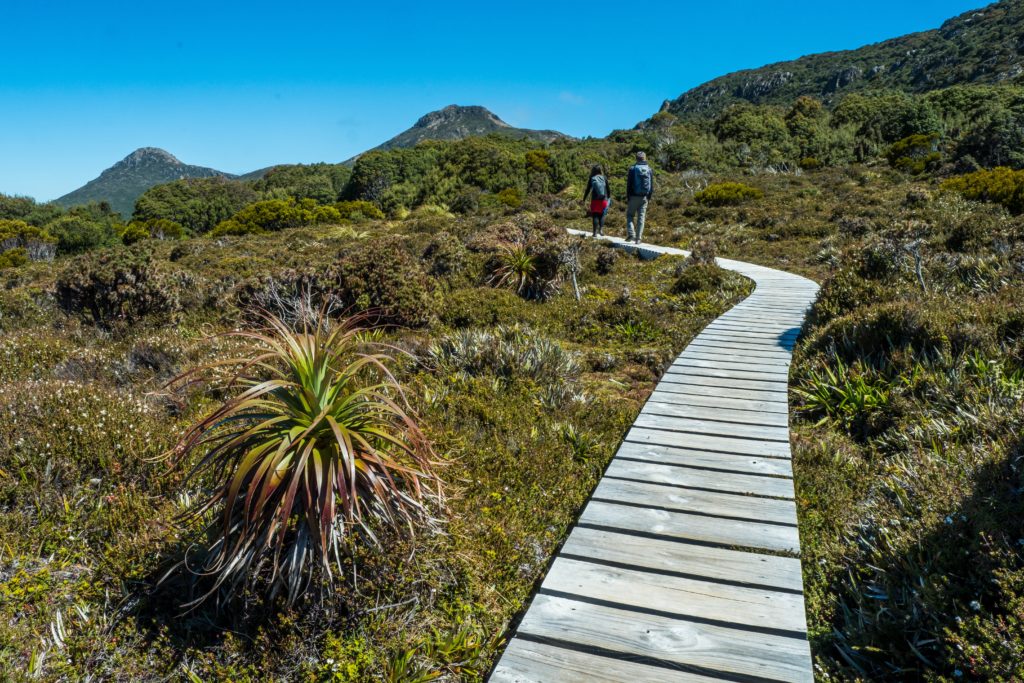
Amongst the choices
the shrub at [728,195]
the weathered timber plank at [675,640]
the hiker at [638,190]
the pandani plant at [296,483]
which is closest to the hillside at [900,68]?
the shrub at [728,195]

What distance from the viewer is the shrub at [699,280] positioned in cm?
1094

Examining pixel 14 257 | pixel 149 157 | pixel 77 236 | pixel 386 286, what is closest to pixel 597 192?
pixel 386 286

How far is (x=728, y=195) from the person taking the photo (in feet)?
83.2

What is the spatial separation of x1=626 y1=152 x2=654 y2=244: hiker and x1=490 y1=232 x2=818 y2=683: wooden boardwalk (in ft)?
34.2

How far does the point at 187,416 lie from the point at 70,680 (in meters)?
3.05

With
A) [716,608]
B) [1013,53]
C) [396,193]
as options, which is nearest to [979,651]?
[716,608]

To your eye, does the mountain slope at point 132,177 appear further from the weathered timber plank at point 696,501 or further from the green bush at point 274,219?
the weathered timber plank at point 696,501

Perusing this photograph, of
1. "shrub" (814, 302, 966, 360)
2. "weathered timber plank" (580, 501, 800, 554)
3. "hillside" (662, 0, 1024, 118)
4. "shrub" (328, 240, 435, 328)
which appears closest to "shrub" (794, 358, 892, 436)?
"shrub" (814, 302, 966, 360)

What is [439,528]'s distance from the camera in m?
3.33

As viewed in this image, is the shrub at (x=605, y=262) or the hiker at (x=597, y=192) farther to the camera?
the hiker at (x=597, y=192)

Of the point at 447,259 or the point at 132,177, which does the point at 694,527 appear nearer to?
the point at 447,259

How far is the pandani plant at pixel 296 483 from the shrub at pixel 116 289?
291 inches

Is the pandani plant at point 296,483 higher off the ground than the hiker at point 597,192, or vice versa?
the hiker at point 597,192

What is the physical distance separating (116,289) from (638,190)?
11.8 meters
